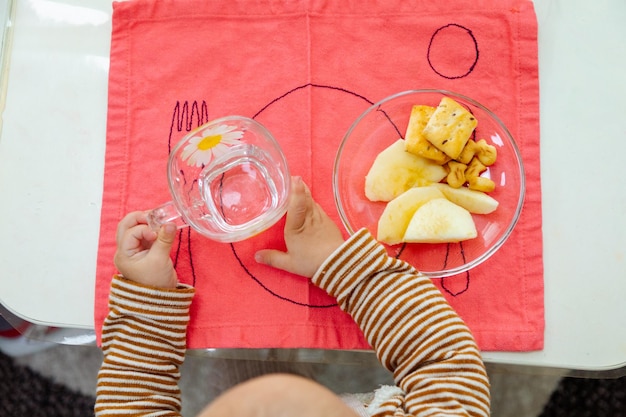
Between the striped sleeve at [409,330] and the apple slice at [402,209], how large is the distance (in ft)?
0.07

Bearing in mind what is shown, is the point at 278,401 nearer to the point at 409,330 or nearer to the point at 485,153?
the point at 409,330

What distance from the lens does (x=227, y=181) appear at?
592 mm

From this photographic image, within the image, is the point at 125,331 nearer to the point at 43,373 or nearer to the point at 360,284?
the point at 360,284

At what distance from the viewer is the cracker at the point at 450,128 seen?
0.55 meters

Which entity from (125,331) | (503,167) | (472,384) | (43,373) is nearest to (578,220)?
(503,167)

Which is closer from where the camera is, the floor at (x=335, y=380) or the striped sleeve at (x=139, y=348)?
the striped sleeve at (x=139, y=348)

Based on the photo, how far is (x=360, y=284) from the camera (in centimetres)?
56

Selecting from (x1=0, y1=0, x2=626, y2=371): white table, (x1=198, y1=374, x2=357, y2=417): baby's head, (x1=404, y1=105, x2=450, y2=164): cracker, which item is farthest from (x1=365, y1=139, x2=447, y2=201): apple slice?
(x1=198, y1=374, x2=357, y2=417): baby's head

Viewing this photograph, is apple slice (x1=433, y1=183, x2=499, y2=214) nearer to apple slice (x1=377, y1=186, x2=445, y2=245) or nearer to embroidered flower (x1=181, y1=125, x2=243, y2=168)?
apple slice (x1=377, y1=186, x2=445, y2=245)

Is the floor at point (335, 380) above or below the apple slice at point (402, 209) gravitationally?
below

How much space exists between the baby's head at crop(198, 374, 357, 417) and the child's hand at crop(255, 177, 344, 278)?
0.19 metres

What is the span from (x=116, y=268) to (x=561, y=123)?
1.69ft

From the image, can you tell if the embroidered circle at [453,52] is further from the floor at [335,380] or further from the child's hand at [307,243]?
the floor at [335,380]

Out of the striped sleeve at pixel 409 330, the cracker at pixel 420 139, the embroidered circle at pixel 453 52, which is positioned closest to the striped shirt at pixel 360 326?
the striped sleeve at pixel 409 330
